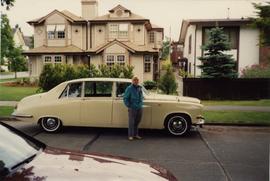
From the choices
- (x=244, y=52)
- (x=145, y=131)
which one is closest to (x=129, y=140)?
(x=145, y=131)

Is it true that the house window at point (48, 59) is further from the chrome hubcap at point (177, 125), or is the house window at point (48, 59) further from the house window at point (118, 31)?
the chrome hubcap at point (177, 125)

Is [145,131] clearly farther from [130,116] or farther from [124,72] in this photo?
[124,72]

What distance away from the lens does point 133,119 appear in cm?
974

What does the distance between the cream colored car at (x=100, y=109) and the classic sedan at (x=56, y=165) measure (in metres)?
5.91

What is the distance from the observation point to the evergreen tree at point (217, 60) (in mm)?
20312

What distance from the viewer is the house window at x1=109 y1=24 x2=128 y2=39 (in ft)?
101

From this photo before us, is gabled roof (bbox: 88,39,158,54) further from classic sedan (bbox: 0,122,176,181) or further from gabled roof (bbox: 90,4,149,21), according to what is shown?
classic sedan (bbox: 0,122,176,181)

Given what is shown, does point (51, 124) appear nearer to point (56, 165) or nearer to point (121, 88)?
point (121, 88)

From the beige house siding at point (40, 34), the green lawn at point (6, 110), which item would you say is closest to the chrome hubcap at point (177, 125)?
the green lawn at point (6, 110)

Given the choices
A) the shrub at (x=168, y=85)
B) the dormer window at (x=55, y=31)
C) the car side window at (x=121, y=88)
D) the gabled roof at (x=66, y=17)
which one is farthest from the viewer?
the dormer window at (x=55, y=31)

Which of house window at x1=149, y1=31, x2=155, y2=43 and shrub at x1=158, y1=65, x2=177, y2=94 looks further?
house window at x1=149, y1=31, x2=155, y2=43

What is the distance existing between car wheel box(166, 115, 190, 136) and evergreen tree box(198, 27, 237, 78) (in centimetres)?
1054

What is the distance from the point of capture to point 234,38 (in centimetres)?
2738

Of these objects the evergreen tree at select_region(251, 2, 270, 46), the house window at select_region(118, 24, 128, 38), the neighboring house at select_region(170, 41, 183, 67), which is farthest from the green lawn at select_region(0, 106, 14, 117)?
the neighboring house at select_region(170, 41, 183, 67)
